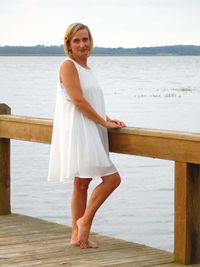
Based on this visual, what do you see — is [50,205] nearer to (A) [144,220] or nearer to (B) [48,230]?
(A) [144,220]

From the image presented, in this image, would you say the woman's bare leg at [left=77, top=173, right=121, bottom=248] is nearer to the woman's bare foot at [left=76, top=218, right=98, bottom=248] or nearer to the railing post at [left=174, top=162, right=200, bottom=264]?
the woman's bare foot at [left=76, top=218, right=98, bottom=248]

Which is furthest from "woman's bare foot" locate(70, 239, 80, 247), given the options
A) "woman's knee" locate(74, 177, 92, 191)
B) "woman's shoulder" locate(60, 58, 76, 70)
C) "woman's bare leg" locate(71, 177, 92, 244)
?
"woman's shoulder" locate(60, 58, 76, 70)

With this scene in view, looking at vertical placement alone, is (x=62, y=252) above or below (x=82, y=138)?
below

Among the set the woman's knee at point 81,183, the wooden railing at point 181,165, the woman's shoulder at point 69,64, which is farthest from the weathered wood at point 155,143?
the woman's shoulder at point 69,64

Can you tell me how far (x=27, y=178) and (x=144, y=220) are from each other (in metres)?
4.73

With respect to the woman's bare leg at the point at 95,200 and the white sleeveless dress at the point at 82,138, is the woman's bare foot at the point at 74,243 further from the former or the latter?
the white sleeveless dress at the point at 82,138

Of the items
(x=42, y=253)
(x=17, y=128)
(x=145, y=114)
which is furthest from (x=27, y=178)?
(x=145, y=114)

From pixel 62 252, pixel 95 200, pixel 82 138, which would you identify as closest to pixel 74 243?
pixel 62 252

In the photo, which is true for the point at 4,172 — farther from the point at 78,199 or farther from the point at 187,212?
the point at 187,212

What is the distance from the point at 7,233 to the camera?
7.12m

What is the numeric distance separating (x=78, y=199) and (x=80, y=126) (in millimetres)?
551

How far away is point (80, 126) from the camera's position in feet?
21.1

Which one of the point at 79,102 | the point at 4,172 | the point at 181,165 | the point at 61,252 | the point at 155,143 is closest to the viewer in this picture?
the point at 181,165

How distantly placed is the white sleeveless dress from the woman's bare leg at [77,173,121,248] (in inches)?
2.6
